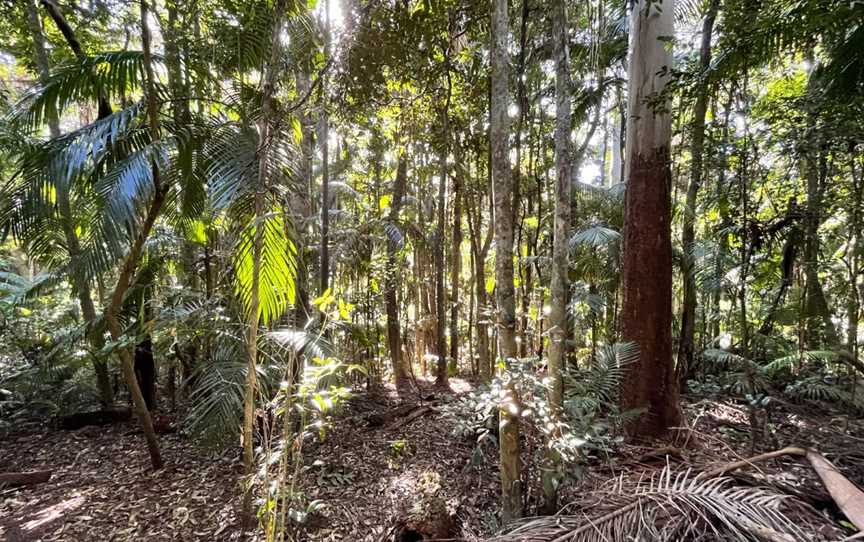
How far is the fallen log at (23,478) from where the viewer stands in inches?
140

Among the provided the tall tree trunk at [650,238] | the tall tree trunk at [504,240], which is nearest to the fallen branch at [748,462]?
the tall tree trunk at [504,240]

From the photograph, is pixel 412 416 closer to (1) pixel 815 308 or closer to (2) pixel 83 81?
(2) pixel 83 81

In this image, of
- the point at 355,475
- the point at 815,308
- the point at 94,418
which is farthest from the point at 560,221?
the point at 94,418

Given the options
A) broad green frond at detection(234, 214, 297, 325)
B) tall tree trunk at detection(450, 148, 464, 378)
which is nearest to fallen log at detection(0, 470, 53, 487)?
broad green frond at detection(234, 214, 297, 325)

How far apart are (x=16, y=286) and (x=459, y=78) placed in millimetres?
8158

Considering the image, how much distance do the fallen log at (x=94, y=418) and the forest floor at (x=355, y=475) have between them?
0.14 metres

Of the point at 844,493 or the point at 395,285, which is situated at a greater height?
the point at 395,285

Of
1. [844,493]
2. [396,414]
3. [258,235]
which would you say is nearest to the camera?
[844,493]

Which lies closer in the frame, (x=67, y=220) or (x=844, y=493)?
(x=844, y=493)

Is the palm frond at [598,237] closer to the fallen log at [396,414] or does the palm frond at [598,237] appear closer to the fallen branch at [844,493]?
the fallen log at [396,414]

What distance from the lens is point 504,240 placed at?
7.98ft

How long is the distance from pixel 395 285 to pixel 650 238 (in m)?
3.81

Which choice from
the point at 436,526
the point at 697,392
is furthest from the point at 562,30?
the point at 697,392

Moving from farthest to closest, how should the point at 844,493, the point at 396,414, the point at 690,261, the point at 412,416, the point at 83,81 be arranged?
the point at 396,414 < the point at 412,416 < the point at 690,261 < the point at 83,81 < the point at 844,493
